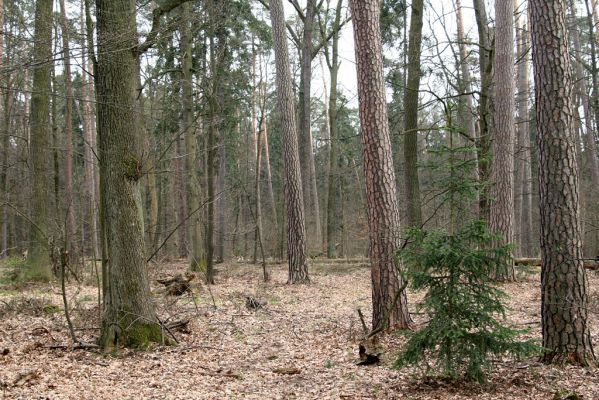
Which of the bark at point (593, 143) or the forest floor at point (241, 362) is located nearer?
the forest floor at point (241, 362)

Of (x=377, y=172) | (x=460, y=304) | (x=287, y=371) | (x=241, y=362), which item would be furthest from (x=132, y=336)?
(x=460, y=304)

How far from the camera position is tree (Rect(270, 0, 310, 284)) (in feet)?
42.3

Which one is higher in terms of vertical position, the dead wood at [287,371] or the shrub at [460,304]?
the shrub at [460,304]

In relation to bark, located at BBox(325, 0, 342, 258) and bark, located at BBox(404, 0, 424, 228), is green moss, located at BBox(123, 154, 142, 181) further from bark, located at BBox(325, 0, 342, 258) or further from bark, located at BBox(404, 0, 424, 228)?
bark, located at BBox(325, 0, 342, 258)

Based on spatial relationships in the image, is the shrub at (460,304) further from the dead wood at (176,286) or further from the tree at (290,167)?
the tree at (290,167)

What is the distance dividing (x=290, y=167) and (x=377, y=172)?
5982 millimetres

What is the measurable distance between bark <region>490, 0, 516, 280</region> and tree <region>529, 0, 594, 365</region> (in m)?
6.33

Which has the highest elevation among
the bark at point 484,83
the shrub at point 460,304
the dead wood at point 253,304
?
the bark at point 484,83

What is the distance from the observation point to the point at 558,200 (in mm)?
5277

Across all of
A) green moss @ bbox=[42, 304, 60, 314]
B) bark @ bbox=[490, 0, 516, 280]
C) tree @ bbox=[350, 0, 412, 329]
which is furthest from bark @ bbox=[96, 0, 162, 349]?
bark @ bbox=[490, 0, 516, 280]

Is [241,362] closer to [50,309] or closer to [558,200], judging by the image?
[50,309]

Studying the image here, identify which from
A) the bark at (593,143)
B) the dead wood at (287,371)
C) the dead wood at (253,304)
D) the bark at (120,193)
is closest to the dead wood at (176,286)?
the dead wood at (253,304)

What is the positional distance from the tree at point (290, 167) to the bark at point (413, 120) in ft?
8.99

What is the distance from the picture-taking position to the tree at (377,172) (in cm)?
707
